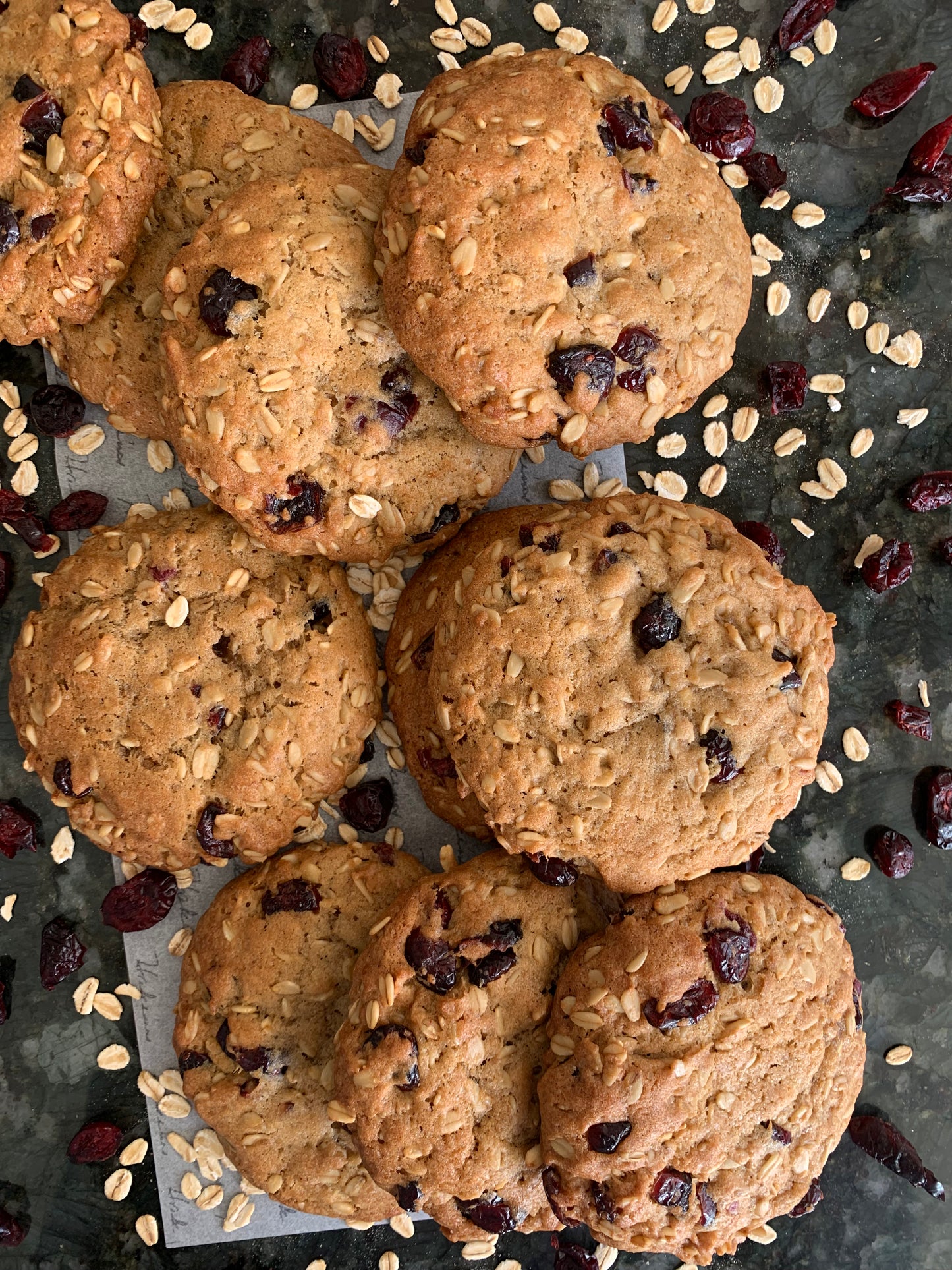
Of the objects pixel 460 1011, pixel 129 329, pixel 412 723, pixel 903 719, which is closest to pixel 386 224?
pixel 129 329

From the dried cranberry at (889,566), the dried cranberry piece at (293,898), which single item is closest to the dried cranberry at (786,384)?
the dried cranberry at (889,566)

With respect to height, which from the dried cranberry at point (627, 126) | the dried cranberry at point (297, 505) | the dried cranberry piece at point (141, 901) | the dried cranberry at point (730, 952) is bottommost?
the dried cranberry piece at point (141, 901)

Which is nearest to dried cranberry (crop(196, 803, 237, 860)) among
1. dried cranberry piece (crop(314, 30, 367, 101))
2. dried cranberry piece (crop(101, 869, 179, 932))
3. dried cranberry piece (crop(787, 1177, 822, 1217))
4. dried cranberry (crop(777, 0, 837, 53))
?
dried cranberry piece (crop(101, 869, 179, 932))

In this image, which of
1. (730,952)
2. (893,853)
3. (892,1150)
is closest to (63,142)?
(730,952)

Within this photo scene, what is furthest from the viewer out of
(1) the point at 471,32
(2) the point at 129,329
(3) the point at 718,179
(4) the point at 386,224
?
(1) the point at 471,32

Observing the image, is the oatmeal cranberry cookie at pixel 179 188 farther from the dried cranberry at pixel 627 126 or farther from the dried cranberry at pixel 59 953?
the dried cranberry at pixel 59 953

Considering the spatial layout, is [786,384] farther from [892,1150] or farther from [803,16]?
[892,1150]

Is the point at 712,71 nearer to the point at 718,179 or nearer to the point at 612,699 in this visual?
the point at 718,179
